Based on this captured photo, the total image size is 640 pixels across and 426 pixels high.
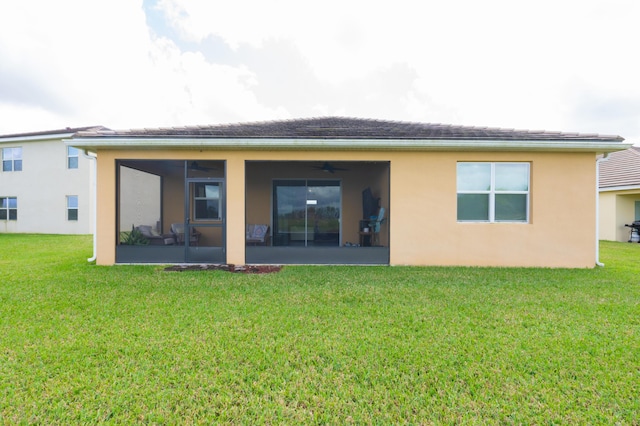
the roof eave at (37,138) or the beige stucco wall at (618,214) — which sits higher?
the roof eave at (37,138)

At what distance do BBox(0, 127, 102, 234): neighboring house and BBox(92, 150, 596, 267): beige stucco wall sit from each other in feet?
41.2

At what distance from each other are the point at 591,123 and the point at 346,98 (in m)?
17.9

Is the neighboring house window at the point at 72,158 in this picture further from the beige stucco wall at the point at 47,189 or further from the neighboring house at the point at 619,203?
the neighboring house at the point at 619,203

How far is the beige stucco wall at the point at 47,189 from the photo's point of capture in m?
17.3

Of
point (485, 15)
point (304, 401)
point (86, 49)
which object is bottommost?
point (304, 401)

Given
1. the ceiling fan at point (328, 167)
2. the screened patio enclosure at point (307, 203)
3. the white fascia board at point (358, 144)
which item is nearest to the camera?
the white fascia board at point (358, 144)

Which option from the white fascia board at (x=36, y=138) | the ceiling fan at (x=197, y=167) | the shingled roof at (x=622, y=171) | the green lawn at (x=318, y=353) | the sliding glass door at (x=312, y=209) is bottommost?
the green lawn at (x=318, y=353)

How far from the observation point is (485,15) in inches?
413

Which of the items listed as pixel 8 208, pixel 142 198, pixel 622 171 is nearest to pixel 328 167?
pixel 142 198

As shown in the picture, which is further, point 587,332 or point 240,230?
point 240,230

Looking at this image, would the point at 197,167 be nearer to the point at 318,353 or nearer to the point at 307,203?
the point at 307,203

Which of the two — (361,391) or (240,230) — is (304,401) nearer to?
(361,391)

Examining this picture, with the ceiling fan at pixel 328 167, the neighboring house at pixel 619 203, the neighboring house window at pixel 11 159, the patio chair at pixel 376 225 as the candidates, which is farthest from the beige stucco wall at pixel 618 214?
the neighboring house window at pixel 11 159

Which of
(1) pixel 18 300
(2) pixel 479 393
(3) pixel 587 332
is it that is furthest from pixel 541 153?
(1) pixel 18 300
